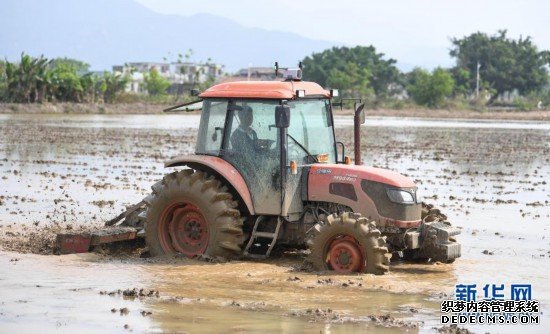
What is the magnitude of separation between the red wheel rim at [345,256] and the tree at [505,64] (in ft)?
315

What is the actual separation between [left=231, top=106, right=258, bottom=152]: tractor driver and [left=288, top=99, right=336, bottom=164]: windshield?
18.0 inches

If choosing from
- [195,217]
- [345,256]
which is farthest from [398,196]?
[195,217]

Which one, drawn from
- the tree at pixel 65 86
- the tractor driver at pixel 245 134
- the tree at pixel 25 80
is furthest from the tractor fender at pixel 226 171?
the tree at pixel 65 86

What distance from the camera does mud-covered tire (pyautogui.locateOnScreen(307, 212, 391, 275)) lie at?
37.5 feet

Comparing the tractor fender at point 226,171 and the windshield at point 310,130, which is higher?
the windshield at point 310,130

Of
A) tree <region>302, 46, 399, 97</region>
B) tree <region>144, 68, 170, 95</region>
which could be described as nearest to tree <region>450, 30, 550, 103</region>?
tree <region>302, 46, 399, 97</region>

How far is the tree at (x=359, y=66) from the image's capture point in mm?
112625

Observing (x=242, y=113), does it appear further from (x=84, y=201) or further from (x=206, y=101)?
(x=84, y=201)

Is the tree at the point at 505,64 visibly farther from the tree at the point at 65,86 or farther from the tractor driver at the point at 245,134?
the tractor driver at the point at 245,134

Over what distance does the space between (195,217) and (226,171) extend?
747 mm

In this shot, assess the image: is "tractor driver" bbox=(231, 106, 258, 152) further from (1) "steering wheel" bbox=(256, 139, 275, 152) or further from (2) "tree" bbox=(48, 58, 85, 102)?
(2) "tree" bbox=(48, 58, 85, 102)

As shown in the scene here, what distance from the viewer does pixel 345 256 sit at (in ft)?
38.4

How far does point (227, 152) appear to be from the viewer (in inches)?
490

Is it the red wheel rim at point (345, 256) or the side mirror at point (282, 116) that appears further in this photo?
the red wheel rim at point (345, 256)
